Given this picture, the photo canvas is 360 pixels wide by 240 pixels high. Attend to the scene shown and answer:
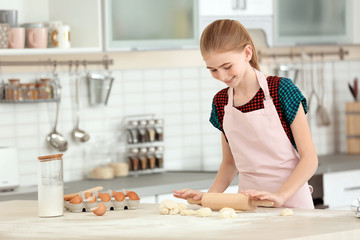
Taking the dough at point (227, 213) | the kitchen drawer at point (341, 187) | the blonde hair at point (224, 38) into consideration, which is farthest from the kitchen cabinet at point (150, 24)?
the dough at point (227, 213)

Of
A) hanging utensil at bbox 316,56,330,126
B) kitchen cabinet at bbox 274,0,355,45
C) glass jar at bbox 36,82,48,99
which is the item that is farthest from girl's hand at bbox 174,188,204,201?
hanging utensil at bbox 316,56,330,126

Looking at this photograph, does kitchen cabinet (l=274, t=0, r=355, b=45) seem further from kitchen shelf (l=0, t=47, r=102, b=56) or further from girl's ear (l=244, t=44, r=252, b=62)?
girl's ear (l=244, t=44, r=252, b=62)

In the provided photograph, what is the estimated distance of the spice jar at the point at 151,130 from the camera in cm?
410

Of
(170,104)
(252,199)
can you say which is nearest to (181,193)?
(252,199)

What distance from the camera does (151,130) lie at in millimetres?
4105

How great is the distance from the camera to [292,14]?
4379mm

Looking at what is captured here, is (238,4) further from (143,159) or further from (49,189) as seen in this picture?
(49,189)

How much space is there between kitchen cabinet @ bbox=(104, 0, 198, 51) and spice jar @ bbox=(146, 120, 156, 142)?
47 cm

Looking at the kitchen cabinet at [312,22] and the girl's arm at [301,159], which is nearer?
the girl's arm at [301,159]

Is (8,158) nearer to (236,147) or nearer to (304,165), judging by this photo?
(236,147)

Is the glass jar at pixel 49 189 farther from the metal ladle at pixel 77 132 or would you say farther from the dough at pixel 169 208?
the metal ladle at pixel 77 132

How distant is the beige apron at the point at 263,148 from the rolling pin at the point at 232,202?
33 centimetres

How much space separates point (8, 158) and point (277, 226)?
1928 millimetres

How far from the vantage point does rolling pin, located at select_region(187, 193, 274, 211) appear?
Answer: 7.25ft
